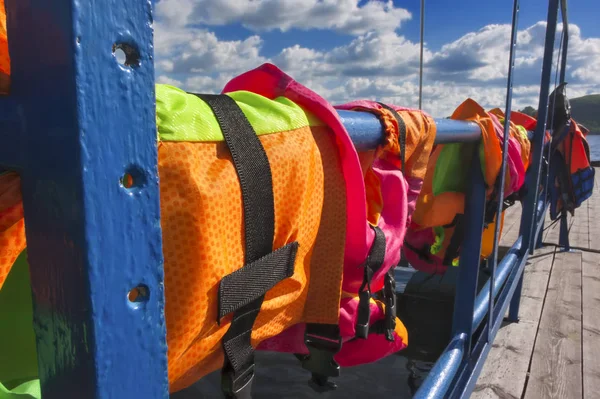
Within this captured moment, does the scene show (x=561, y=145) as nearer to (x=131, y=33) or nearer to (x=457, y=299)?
(x=457, y=299)

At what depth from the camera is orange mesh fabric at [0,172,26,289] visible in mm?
368

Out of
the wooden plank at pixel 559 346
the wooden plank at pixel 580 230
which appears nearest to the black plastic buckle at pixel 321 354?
the wooden plank at pixel 559 346

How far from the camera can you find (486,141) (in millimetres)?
1697

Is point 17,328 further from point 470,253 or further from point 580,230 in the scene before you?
point 580,230

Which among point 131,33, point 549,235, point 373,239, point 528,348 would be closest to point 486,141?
point 373,239

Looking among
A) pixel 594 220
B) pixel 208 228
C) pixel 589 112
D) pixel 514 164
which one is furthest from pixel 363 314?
pixel 589 112

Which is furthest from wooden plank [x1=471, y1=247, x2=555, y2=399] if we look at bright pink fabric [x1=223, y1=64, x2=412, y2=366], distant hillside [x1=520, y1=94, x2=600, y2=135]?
distant hillside [x1=520, y1=94, x2=600, y2=135]

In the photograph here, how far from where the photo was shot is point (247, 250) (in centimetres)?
57

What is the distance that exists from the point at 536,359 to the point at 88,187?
2.37 m

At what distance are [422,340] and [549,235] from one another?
2.30m

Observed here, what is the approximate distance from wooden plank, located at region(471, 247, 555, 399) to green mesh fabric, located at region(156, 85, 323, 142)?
5.48 feet

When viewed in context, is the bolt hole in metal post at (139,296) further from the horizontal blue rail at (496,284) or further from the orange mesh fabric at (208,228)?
the horizontal blue rail at (496,284)

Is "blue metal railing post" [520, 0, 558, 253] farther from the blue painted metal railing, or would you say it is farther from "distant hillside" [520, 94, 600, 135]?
"distant hillside" [520, 94, 600, 135]

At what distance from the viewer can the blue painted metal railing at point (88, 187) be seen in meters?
0.31
